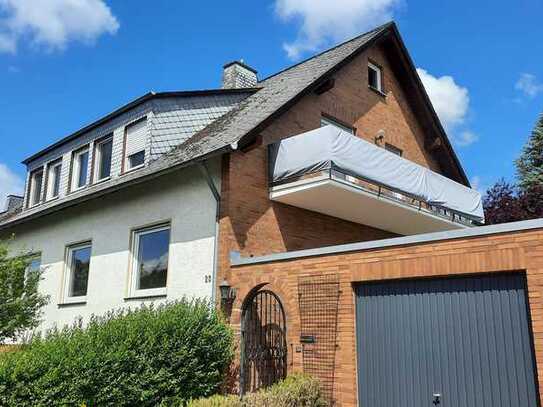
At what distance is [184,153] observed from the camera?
1155cm

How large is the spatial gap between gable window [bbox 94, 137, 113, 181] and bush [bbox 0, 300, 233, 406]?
6700 millimetres

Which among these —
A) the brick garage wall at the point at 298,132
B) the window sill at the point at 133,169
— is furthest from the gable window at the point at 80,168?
the brick garage wall at the point at 298,132

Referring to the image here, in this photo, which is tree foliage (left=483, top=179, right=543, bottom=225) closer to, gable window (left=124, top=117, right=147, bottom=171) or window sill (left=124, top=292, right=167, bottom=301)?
gable window (left=124, top=117, right=147, bottom=171)

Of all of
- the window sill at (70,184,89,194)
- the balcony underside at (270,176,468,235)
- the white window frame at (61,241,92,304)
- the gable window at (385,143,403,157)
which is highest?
the gable window at (385,143,403,157)

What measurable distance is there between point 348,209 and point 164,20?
563 cm

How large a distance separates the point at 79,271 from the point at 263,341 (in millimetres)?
6429

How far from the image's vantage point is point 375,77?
1581 cm

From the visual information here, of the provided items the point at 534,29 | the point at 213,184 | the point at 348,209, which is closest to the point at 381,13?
the point at 534,29

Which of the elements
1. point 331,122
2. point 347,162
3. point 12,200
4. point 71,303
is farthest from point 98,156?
point 12,200

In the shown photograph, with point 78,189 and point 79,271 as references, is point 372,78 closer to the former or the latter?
point 78,189

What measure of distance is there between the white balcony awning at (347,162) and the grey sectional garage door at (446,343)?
9.56ft

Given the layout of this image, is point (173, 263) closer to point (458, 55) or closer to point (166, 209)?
point (166, 209)

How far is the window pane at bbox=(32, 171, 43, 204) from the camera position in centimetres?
1780

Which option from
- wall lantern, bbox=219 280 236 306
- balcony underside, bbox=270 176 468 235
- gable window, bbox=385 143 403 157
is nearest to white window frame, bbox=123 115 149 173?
balcony underside, bbox=270 176 468 235
